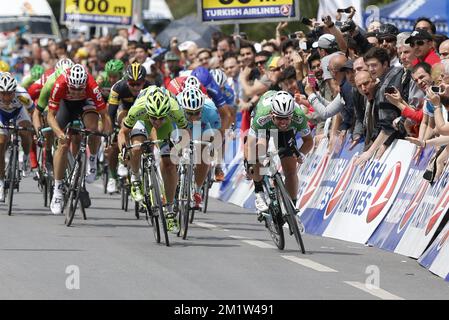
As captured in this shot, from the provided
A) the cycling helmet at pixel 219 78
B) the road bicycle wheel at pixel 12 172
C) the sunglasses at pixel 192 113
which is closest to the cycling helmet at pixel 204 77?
the cycling helmet at pixel 219 78

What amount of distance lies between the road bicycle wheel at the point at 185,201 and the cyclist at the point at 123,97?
259 centimetres

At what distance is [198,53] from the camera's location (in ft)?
78.8

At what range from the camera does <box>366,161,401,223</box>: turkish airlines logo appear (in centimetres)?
1442

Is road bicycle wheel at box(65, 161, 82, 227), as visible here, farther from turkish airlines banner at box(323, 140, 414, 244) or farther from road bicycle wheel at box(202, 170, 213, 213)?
road bicycle wheel at box(202, 170, 213, 213)

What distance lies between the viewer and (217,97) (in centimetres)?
1853

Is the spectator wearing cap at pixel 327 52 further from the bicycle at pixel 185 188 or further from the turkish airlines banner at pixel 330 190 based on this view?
the bicycle at pixel 185 188

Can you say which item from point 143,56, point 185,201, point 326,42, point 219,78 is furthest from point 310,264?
point 143,56

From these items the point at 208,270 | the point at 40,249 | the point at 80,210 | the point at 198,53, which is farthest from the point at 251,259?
the point at 198,53

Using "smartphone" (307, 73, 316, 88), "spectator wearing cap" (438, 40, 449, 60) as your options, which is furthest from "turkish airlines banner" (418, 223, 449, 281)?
"smartphone" (307, 73, 316, 88)

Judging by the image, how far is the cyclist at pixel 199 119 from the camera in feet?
50.1

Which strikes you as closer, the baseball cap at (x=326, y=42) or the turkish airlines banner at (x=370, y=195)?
the turkish airlines banner at (x=370, y=195)
